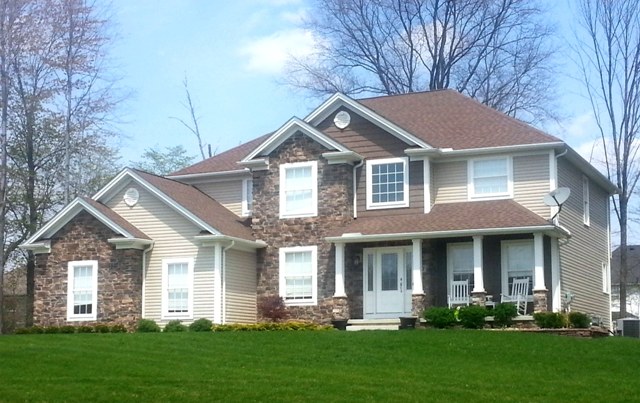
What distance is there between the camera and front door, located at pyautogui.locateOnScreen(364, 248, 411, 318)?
31.5 metres

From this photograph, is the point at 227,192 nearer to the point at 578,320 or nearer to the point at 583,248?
the point at 583,248

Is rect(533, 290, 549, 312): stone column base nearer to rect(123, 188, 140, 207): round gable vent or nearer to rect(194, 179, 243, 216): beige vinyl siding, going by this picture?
rect(194, 179, 243, 216): beige vinyl siding

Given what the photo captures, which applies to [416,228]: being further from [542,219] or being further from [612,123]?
[612,123]

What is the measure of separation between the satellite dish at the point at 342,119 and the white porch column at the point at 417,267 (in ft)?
15.4

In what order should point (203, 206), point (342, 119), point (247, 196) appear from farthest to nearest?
point (247, 196) < point (203, 206) < point (342, 119)

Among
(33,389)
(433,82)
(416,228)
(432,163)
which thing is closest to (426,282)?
(416,228)

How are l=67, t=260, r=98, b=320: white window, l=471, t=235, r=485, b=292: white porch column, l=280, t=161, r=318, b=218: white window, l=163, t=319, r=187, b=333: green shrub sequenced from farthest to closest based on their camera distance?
1. l=280, t=161, r=318, b=218: white window
2. l=67, t=260, r=98, b=320: white window
3. l=163, t=319, r=187, b=333: green shrub
4. l=471, t=235, r=485, b=292: white porch column

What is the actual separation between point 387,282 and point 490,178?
170 inches

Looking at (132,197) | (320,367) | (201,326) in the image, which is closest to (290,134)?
(132,197)

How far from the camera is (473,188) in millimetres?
31953

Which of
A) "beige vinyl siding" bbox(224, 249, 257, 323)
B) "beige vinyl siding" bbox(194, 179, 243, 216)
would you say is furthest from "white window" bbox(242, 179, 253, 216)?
"beige vinyl siding" bbox(224, 249, 257, 323)

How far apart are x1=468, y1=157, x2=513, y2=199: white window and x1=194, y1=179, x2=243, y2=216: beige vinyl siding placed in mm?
7951

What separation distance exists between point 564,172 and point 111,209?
13895 mm

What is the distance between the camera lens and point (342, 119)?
109 ft
